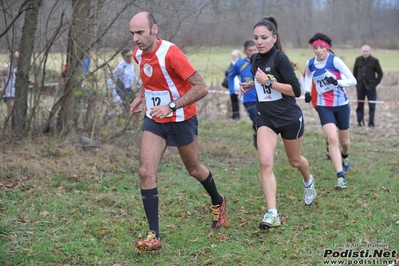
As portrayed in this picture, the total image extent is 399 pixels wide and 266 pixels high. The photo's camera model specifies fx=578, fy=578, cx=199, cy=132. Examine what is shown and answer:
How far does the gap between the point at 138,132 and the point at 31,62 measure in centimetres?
206

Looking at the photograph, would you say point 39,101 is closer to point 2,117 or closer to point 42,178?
point 2,117

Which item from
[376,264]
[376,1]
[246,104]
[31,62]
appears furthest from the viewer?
[376,1]

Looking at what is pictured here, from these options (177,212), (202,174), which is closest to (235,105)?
(177,212)

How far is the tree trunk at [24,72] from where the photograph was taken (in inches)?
348

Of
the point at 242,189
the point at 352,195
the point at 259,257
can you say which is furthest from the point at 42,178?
the point at 352,195

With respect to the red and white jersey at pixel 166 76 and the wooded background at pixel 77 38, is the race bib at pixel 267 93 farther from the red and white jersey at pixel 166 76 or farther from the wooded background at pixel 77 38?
the wooded background at pixel 77 38

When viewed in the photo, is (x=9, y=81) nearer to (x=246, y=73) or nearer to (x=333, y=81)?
(x=246, y=73)

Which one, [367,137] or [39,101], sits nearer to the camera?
[39,101]

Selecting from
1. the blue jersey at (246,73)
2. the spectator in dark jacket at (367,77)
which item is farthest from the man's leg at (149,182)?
the spectator in dark jacket at (367,77)

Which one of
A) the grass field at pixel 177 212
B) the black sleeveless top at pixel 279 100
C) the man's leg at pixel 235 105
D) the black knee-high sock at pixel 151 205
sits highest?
the black sleeveless top at pixel 279 100

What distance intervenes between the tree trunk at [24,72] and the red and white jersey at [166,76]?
3817 millimetres

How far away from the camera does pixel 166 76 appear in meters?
5.51

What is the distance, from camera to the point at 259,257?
528 centimetres

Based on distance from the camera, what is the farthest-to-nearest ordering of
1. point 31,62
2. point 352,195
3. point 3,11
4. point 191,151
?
1. point 31,62
2. point 3,11
3. point 352,195
4. point 191,151
